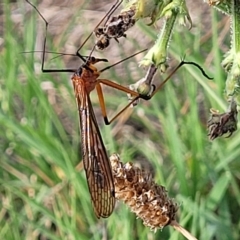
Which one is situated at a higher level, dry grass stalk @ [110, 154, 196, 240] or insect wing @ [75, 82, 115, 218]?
dry grass stalk @ [110, 154, 196, 240]

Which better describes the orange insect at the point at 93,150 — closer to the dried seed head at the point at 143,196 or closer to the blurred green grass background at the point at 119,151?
the dried seed head at the point at 143,196

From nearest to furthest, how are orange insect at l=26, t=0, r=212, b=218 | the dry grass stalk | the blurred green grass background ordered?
the dry grass stalk → orange insect at l=26, t=0, r=212, b=218 → the blurred green grass background

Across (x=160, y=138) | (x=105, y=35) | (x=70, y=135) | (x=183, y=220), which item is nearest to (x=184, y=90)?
(x=160, y=138)

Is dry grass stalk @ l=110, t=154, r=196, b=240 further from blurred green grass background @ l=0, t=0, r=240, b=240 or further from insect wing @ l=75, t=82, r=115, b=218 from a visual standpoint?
blurred green grass background @ l=0, t=0, r=240, b=240

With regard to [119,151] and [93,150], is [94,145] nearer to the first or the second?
[93,150]

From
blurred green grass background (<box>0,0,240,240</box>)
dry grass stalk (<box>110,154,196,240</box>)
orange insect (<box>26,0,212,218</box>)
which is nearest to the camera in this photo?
dry grass stalk (<box>110,154,196,240</box>)

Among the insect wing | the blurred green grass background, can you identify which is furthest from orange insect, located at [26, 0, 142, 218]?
the blurred green grass background

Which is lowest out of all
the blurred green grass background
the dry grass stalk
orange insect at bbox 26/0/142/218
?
the blurred green grass background

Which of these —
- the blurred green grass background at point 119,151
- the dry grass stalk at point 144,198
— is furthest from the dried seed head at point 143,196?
the blurred green grass background at point 119,151
